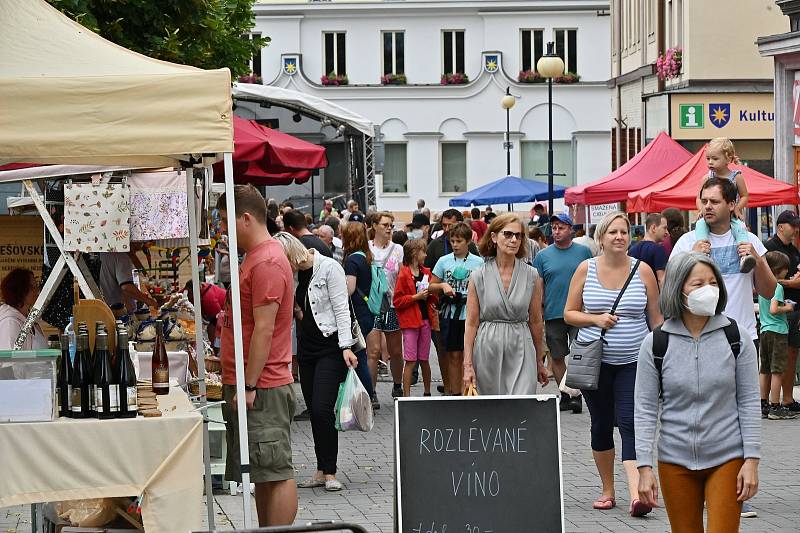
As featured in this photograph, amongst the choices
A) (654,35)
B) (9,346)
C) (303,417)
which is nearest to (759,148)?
(654,35)

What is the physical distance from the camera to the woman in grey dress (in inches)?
369

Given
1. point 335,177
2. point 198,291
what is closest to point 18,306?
point 198,291

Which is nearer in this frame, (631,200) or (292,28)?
(631,200)

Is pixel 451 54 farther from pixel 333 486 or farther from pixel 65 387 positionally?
pixel 65 387

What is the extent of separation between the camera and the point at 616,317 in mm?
8953

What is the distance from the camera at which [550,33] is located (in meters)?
60.7

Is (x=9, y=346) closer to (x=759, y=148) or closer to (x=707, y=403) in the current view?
(x=707, y=403)

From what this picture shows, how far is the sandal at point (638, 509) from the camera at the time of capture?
9.10 meters

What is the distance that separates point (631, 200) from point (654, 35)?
18286 millimetres

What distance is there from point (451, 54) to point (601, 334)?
52456 millimetres

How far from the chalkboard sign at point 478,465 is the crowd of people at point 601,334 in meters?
0.58

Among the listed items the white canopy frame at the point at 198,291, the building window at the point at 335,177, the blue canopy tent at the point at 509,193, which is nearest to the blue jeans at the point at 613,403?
the white canopy frame at the point at 198,291

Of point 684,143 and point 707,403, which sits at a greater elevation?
point 684,143

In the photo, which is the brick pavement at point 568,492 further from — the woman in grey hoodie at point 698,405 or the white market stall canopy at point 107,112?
the white market stall canopy at point 107,112
